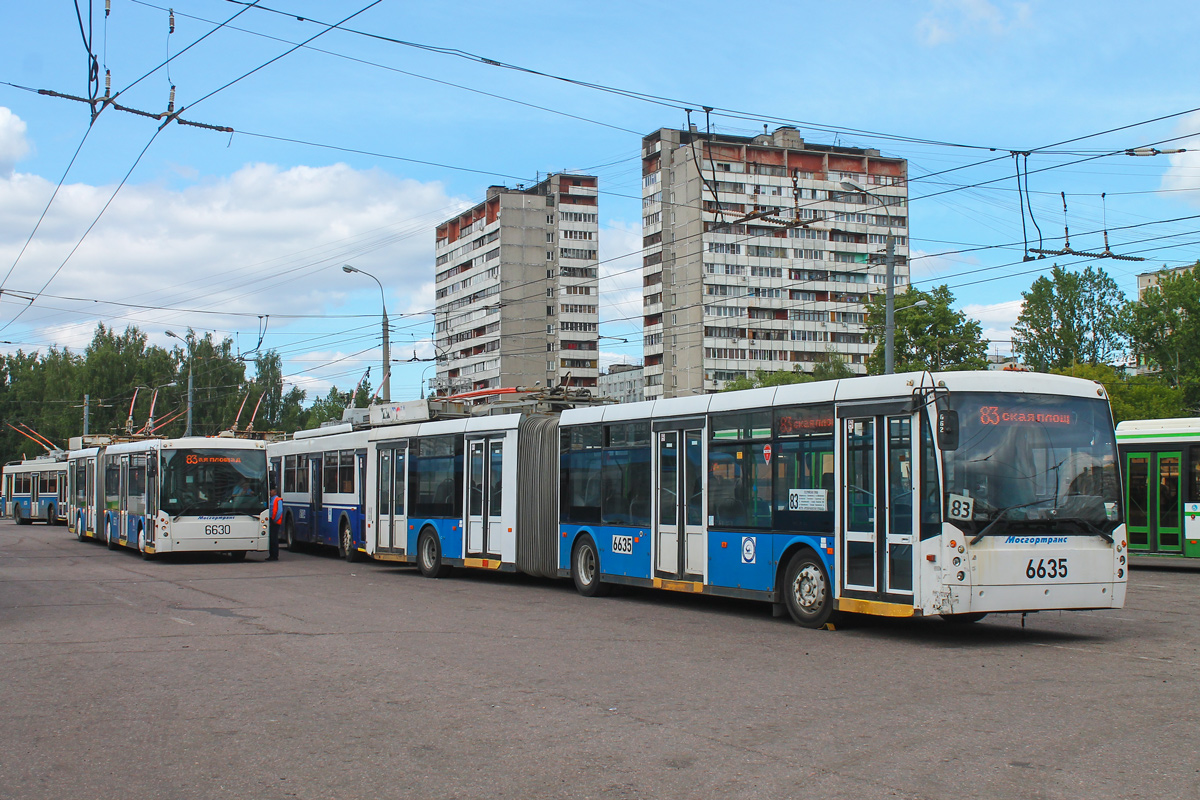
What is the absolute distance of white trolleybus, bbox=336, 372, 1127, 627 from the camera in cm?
1145

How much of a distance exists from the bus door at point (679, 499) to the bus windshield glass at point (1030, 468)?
4.39m

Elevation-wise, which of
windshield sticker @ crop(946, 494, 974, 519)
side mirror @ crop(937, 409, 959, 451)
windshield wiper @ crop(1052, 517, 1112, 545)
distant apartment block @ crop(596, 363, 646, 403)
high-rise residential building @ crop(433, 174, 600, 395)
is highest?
high-rise residential building @ crop(433, 174, 600, 395)

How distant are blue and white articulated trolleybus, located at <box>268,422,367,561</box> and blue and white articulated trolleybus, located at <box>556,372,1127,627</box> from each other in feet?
43.7

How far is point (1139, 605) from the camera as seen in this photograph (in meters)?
15.5

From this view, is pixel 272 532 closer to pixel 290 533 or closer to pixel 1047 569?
pixel 290 533

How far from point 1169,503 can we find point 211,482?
2066 cm

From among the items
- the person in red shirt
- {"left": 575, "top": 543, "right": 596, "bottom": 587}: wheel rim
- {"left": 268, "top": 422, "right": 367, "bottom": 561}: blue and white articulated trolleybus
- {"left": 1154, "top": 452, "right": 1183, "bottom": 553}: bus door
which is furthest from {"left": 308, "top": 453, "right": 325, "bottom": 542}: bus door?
{"left": 1154, "top": 452, "right": 1183, "bottom": 553}: bus door

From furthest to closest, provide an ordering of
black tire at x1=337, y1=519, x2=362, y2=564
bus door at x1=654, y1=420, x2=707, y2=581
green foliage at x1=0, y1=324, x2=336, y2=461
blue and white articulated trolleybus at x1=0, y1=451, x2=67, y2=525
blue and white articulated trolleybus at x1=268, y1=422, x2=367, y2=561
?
1. green foliage at x1=0, y1=324, x2=336, y2=461
2. blue and white articulated trolleybus at x1=0, y1=451, x2=67, y2=525
3. black tire at x1=337, y1=519, x2=362, y2=564
4. blue and white articulated trolleybus at x1=268, y1=422, x2=367, y2=561
5. bus door at x1=654, y1=420, x2=707, y2=581

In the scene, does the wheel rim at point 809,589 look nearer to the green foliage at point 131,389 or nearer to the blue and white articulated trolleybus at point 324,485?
the blue and white articulated trolleybus at point 324,485

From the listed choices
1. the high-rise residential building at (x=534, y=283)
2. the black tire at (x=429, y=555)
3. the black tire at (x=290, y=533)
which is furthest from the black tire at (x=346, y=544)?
the high-rise residential building at (x=534, y=283)

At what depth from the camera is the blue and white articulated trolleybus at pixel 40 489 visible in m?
49.7

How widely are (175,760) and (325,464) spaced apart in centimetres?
2247

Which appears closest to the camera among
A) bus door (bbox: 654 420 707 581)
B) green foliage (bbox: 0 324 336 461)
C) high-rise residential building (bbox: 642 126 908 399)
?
bus door (bbox: 654 420 707 581)

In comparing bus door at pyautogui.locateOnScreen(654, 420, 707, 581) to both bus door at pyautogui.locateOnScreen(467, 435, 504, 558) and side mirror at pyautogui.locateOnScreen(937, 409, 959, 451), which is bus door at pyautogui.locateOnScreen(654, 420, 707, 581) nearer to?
side mirror at pyautogui.locateOnScreen(937, 409, 959, 451)
